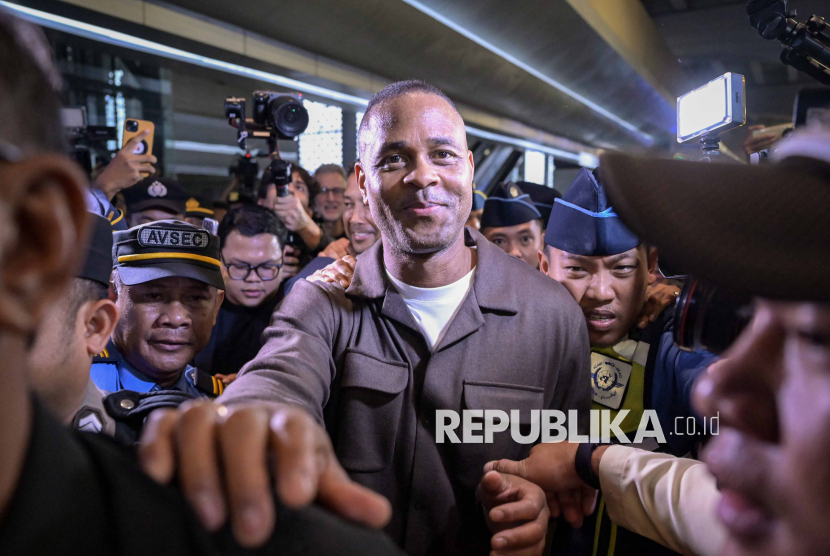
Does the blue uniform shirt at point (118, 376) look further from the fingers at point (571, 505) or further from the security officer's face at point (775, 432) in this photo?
the security officer's face at point (775, 432)

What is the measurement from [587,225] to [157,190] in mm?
2578

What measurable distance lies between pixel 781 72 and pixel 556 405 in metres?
9.55

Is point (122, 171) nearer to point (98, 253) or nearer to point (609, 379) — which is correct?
point (98, 253)

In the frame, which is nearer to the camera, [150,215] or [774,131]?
[774,131]

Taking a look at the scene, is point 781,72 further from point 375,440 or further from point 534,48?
point 375,440

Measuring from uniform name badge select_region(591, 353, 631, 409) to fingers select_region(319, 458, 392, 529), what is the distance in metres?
1.28

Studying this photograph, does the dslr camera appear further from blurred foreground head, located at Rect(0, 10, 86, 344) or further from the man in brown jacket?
blurred foreground head, located at Rect(0, 10, 86, 344)

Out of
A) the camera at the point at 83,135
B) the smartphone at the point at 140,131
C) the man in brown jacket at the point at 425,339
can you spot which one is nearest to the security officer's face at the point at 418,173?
the man in brown jacket at the point at 425,339

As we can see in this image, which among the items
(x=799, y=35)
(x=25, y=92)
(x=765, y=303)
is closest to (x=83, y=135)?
(x=25, y=92)

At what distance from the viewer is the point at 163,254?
1.92 metres

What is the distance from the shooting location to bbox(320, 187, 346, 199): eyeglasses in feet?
14.3

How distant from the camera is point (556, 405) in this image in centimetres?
168

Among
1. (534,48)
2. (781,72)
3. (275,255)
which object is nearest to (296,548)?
(275,255)

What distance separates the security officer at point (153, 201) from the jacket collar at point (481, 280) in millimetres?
1984
